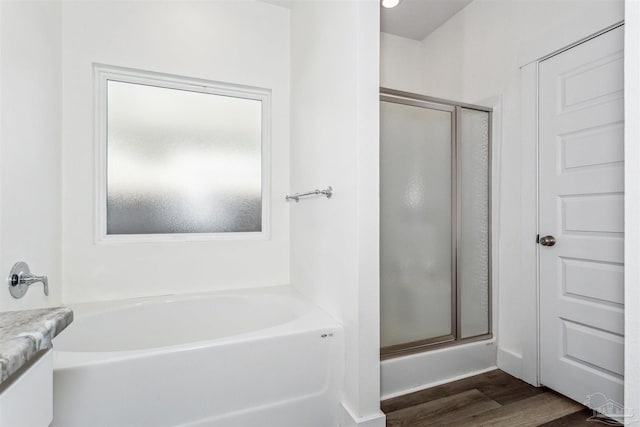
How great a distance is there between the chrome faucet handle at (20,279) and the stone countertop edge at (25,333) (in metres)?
0.89

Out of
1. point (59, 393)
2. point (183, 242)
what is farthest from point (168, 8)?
Answer: point (59, 393)

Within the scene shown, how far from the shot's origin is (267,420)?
1.48m

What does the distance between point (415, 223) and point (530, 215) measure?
69 centimetres

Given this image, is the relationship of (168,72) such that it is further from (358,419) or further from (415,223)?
(358,419)

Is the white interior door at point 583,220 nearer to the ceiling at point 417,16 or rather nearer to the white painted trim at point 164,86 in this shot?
the ceiling at point 417,16

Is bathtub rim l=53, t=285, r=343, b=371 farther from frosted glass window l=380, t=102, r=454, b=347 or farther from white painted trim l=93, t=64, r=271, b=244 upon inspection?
frosted glass window l=380, t=102, r=454, b=347

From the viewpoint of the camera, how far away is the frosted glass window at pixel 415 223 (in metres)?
2.06

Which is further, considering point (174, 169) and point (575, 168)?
point (174, 169)

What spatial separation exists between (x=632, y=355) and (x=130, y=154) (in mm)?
2449

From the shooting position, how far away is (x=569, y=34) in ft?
6.03

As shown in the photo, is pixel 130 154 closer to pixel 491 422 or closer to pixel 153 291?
pixel 153 291

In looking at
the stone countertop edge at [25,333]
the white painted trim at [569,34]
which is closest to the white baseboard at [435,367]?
the stone countertop edge at [25,333]

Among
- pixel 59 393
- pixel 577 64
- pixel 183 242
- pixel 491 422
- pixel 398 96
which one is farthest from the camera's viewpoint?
pixel 183 242

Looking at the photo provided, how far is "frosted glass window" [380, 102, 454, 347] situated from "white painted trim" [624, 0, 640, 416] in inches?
51.4
